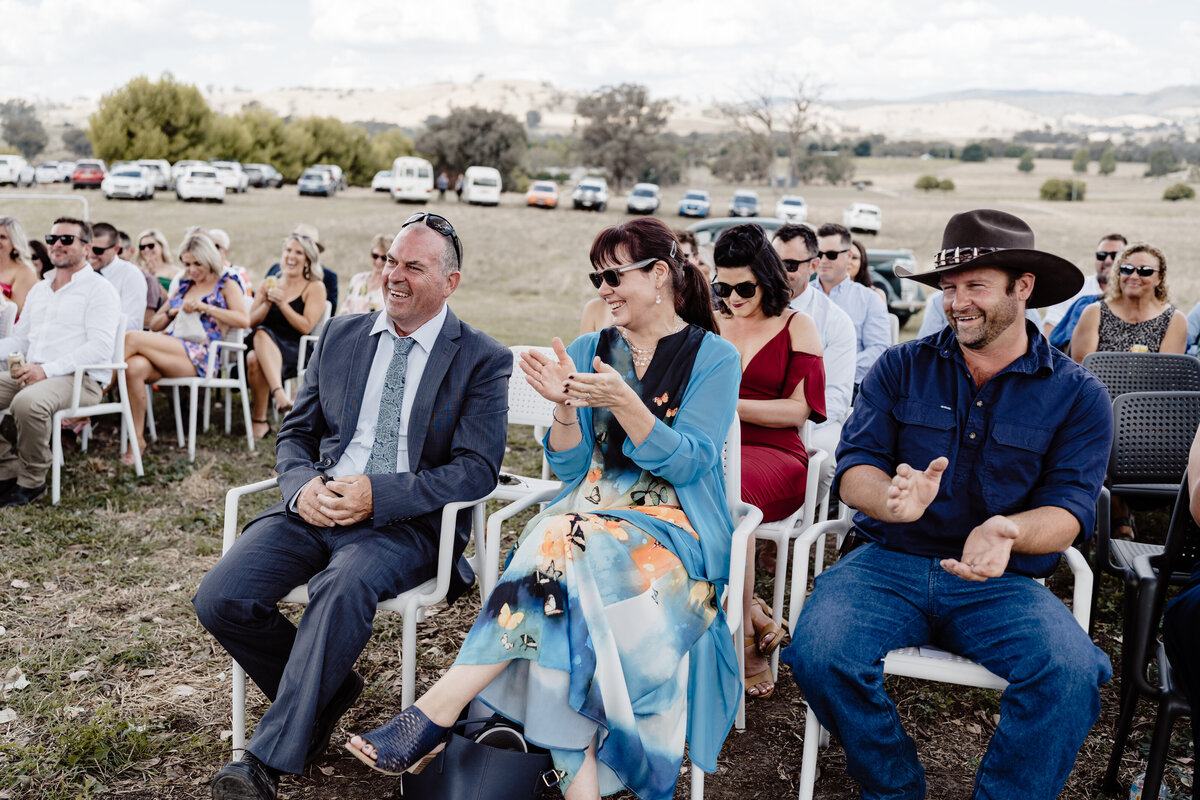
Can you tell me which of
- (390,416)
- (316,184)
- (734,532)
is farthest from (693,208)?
(734,532)

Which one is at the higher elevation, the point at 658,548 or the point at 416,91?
the point at 416,91

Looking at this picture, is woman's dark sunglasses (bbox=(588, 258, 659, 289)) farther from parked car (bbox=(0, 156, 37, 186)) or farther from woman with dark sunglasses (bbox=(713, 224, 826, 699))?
parked car (bbox=(0, 156, 37, 186))

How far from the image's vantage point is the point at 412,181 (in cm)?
3450

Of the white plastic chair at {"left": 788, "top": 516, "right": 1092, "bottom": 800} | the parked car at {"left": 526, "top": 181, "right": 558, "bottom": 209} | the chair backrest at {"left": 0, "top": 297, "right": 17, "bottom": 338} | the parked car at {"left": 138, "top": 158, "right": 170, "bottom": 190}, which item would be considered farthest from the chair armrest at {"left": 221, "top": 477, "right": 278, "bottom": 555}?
the parked car at {"left": 138, "top": 158, "right": 170, "bottom": 190}

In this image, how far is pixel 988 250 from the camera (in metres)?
2.63

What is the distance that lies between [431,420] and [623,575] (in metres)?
0.90

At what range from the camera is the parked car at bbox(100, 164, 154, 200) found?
31875 mm

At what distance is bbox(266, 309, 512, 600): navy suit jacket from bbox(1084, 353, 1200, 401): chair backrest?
3.11 m

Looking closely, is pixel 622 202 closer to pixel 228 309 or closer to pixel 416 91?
pixel 228 309

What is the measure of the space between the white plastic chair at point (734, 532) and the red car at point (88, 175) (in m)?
38.9

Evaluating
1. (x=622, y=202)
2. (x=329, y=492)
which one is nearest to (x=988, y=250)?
(x=329, y=492)

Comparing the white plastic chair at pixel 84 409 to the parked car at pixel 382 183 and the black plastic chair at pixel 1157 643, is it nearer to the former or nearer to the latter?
the black plastic chair at pixel 1157 643

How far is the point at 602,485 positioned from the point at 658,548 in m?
0.31

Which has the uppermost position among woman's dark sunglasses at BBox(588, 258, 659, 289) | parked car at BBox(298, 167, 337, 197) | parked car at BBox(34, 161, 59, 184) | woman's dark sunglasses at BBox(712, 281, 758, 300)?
parked car at BBox(34, 161, 59, 184)
